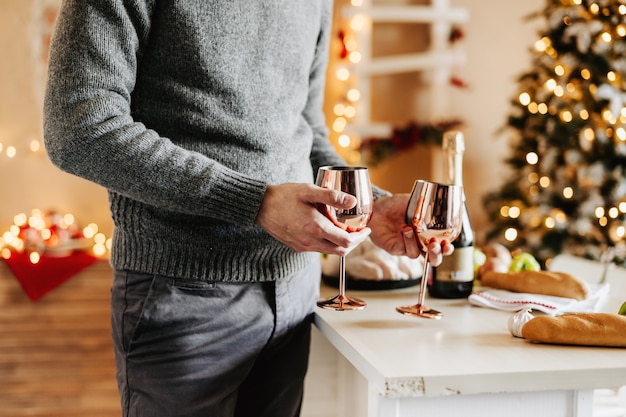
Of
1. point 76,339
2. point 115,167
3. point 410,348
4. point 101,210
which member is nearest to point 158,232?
point 115,167

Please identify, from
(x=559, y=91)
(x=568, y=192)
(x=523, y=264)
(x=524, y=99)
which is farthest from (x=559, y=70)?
(x=523, y=264)

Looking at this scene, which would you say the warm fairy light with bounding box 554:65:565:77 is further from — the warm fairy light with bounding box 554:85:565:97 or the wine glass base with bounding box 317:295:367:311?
the wine glass base with bounding box 317:295:367:311

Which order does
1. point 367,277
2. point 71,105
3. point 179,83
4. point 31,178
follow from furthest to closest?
point 31,178 < point 367,277 < point 179,83 < point 71,105

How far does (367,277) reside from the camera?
1.29m

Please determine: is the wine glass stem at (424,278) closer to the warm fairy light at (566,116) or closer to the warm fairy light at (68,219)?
the warm fairy light at (566,116)

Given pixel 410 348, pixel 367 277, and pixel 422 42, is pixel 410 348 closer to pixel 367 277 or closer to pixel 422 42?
pixel 367 277

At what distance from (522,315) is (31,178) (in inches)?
123

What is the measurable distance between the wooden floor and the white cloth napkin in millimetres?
2009

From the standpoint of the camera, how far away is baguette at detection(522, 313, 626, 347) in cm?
90

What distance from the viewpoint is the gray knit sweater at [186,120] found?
0.84m

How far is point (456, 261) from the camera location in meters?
1.21

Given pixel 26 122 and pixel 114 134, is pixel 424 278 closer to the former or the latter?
pixel 114 134

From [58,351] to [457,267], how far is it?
2110mm

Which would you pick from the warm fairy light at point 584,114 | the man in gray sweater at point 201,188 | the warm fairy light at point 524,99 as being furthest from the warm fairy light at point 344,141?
the man in gray sweater at point 201,188
